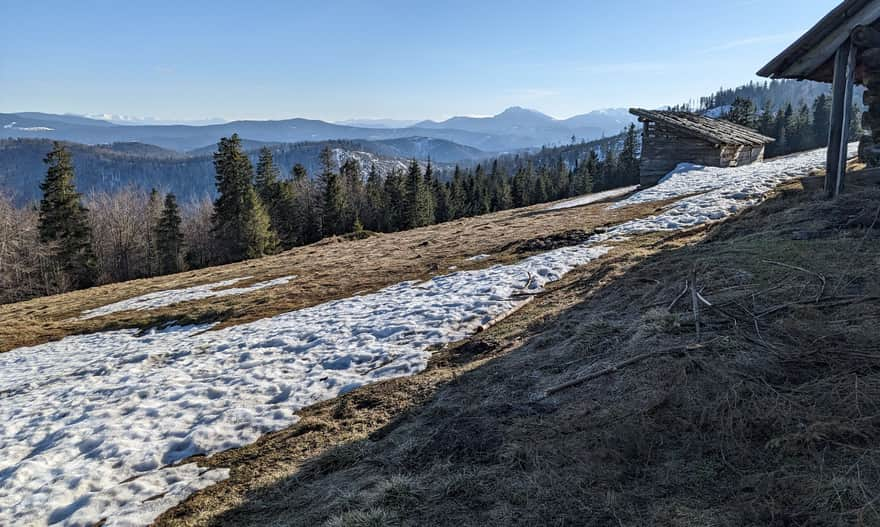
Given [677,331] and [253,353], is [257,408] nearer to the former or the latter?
[253,353]

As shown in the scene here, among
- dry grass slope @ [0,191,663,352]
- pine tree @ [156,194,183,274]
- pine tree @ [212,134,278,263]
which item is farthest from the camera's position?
pine tree @ [156,194,183,274]

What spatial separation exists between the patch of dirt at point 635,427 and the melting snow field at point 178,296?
13287 millimetres

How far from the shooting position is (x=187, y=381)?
8352mm

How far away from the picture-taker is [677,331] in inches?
200

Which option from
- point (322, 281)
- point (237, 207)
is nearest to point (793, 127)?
point (237, 207)

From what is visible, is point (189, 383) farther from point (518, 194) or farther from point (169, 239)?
point (518, 194)

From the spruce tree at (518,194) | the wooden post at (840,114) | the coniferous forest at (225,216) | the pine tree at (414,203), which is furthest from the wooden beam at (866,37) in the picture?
the spruce tree at (518,194)

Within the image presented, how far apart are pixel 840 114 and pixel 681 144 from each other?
19.3 metres

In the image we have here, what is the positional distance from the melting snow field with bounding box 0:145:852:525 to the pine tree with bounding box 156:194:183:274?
4415 cm

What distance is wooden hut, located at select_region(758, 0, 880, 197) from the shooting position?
30.9 ft

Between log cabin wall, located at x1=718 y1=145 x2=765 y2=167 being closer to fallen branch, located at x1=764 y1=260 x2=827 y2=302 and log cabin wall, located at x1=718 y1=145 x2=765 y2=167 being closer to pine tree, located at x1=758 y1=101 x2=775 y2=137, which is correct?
fallen branch, located at x1=764 y1=260 x2=827 y2=302

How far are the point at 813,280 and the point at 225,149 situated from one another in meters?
53.1

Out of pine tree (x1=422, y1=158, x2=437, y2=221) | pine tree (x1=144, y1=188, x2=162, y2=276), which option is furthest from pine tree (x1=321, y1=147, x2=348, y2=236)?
pine tree (x1=144, y1=188, x2=162, y2=276)

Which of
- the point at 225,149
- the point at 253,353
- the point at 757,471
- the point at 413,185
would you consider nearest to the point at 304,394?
the point at 253,353
